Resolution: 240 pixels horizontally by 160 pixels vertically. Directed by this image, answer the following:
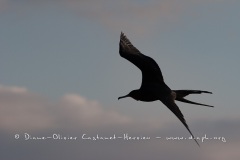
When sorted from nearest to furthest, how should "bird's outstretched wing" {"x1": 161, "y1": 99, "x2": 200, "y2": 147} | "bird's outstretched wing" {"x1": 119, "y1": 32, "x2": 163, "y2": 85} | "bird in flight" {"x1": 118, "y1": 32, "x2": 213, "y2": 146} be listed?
"bird's outstretched wing" {"x1": 161, "y1": 99, "x2": 200, "y2": 147}
"bird in flight" {"x1": 118, "y1": 32, "x2": 213, "y2": 146}
"bird's outstretched wing" {"x1": 119, "y1": 32, "x2": 163, "y2": 85}

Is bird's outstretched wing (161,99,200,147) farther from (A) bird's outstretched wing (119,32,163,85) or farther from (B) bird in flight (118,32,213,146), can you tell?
(A) bird's outstretched wing (119,32,163,85)

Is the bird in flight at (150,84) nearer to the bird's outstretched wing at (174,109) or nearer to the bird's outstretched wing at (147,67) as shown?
the bird's outstretched wing at (147,67)

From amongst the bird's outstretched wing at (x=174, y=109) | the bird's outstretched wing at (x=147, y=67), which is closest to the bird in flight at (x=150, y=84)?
the bird's outstretched wing at (x=147, y=67)

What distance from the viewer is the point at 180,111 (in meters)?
13.1

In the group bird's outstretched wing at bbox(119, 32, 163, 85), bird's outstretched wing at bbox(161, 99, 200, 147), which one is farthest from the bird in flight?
bird's outstretched wing at bbox(161, 99, 200, 147)

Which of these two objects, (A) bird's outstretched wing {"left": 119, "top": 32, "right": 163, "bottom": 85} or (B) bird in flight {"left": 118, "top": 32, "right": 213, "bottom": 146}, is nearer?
(B) bird in flight {"left": 118, "top": 32, "right": 213, "bottom": 146}

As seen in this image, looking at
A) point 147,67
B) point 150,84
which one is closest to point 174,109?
point 150,84

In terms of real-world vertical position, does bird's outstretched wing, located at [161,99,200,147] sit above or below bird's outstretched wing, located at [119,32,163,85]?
below

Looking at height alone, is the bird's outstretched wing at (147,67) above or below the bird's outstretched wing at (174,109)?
above

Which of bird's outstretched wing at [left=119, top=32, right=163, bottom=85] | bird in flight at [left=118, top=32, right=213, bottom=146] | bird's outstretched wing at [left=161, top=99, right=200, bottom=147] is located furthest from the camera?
bird's outstretched wing at [left=119, top=32, right=163, bottom=85]

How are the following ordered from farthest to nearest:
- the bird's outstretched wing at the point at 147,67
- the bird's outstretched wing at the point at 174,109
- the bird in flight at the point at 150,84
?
the bird's outstretched wing at the point at 147,67
the bird in flight at the point at 150,84
the bird's outstretched wing at the point at 174,109

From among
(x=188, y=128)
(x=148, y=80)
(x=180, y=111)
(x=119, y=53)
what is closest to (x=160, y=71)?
(x=148, y=80)

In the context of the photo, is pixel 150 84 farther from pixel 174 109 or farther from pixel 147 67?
pixel 174 109

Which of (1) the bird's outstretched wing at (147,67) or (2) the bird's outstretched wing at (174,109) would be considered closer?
(2) the bird's outstretched wing at (174,109)
